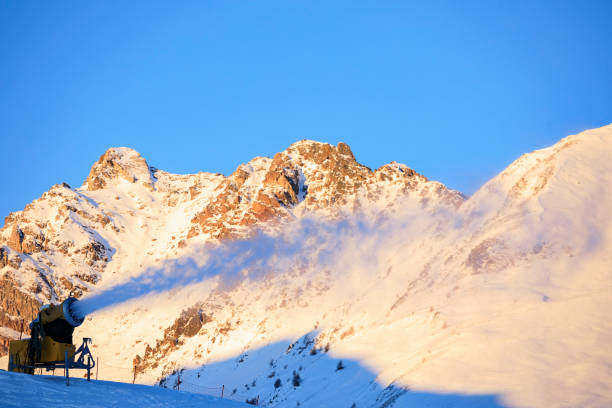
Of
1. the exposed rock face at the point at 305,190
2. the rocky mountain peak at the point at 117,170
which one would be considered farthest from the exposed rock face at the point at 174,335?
the rocky mountain peak at the point at 117,170

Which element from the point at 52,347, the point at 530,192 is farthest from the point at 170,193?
the point at 52,347

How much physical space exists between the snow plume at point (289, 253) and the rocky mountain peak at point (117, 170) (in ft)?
115

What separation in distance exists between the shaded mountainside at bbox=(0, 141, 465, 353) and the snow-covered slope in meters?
52.0

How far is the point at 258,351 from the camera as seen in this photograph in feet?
172

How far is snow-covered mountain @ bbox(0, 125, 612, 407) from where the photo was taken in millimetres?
22288

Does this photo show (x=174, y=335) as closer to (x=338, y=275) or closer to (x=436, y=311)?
(x=338, y=275)

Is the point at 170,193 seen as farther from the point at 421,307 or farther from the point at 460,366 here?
the point at 460,366

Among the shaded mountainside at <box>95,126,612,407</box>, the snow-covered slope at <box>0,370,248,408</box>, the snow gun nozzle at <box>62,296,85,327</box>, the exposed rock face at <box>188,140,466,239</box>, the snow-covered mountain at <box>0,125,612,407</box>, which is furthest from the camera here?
the exposed rock face at <box>188,140,466,239</box>

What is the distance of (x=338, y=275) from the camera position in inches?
2589

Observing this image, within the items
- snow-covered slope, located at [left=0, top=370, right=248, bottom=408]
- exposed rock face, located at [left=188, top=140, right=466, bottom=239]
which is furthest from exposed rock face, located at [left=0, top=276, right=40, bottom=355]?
snow-covered slope, located at [left=0, top=370, right=248, bottom=408]

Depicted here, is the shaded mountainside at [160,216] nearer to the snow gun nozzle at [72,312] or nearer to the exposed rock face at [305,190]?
the exposed rock face at [305,190]

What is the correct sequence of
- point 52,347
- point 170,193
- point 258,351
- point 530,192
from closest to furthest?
point 52,347, point 530,192, point 258,351, point 170,193

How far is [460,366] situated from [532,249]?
13.7m

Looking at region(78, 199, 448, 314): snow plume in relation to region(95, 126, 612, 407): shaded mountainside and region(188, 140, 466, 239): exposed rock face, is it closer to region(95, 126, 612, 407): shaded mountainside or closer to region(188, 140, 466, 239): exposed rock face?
region(95, 126, 612, 407): shaded mountainside
